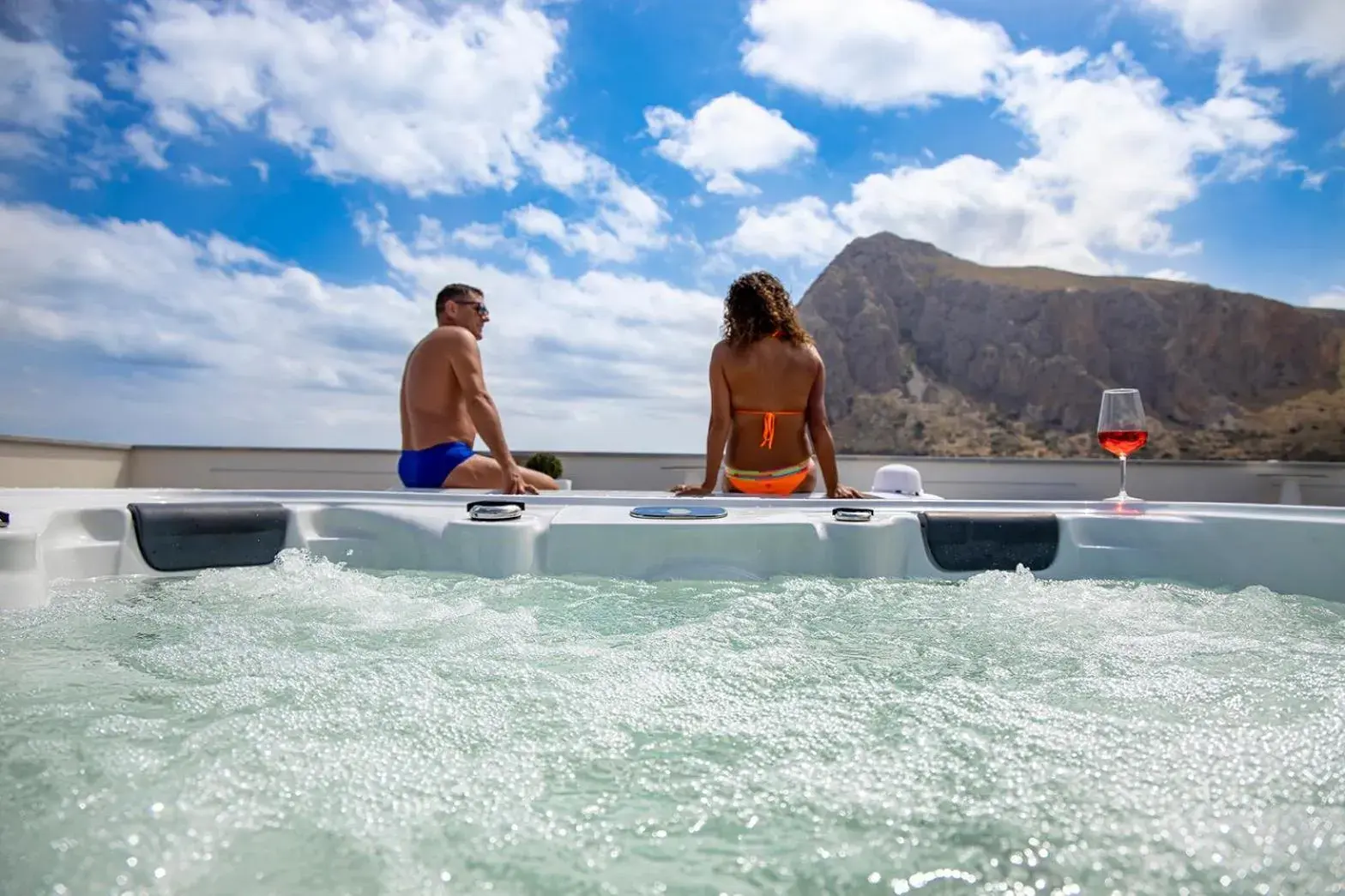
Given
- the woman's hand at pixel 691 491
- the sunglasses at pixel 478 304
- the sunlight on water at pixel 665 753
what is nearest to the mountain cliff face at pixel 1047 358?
the sunglasses at pixel 478 304

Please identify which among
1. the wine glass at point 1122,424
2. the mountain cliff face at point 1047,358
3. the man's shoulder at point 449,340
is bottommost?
the wine glass at point 1122,424

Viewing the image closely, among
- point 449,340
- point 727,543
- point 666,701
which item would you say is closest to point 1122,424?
point 727,543

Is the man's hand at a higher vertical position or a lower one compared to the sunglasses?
lower

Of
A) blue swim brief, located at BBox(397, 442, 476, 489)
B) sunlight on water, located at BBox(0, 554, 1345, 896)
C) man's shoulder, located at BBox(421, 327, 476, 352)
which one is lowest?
sunlight on water, located at BBox(0, 554, 1345, 896)

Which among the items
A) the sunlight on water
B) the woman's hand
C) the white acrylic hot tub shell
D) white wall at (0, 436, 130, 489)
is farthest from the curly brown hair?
white wall at (0, 436, 130, 489)

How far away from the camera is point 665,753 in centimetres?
85

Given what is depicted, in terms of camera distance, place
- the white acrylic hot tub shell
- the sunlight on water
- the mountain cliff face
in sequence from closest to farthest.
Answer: the sunlight on water < the white acrylic hot tub shell < the mountain cliff face

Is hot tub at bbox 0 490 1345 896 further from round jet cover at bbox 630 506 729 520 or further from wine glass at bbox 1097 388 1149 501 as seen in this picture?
wine glass at bbox 1097 388 1149 501

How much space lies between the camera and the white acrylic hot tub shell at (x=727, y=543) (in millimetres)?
1845

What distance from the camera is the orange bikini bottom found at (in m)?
2.82

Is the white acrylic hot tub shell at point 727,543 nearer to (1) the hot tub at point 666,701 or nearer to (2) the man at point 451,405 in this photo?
(1) the hot tub at point 666,701

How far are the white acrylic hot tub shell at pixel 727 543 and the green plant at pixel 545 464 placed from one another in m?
3.07

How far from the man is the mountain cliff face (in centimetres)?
2699

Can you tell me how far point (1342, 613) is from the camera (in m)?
1.62
